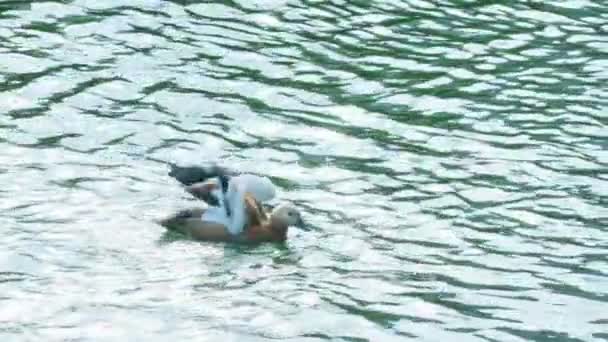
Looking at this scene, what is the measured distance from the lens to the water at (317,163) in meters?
14.4

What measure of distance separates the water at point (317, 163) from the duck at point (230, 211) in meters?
0.20

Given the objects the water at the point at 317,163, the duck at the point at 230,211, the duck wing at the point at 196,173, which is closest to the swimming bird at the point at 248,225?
the duck at the point at 230,211

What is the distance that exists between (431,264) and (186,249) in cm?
224

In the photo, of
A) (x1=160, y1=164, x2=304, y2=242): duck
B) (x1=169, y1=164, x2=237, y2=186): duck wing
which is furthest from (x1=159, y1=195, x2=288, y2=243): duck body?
(x1=169, y1=164, x2=237, y2=186): duck wing

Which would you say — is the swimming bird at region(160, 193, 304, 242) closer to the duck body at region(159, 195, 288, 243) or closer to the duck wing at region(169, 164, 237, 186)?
the duck body at region(159, 195, 288, 243)

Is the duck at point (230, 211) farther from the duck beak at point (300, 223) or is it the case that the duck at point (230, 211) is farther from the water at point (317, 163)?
the water at point (317, 163)

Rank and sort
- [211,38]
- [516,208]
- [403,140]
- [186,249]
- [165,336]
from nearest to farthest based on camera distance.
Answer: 1. [165,336]
2. [186,249]
3. [516,208]
4. [403,140]
5. [211,38]

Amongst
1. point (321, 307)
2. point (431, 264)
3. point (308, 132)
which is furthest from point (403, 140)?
point (321, 307)

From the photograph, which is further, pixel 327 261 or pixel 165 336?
pixel 327 261

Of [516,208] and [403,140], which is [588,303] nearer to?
[516,208]

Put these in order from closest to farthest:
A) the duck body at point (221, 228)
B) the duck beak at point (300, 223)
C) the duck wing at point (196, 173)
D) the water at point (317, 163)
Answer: the water at point (317, 163)
the duck body at point (221, 228)
the duck beak at point (300, 223)
the duck wing at point (196, 173)

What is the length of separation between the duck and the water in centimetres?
20

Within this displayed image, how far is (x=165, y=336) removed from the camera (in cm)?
1364

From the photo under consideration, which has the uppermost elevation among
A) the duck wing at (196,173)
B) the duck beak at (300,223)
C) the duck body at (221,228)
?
the duck wing at (196,173)
